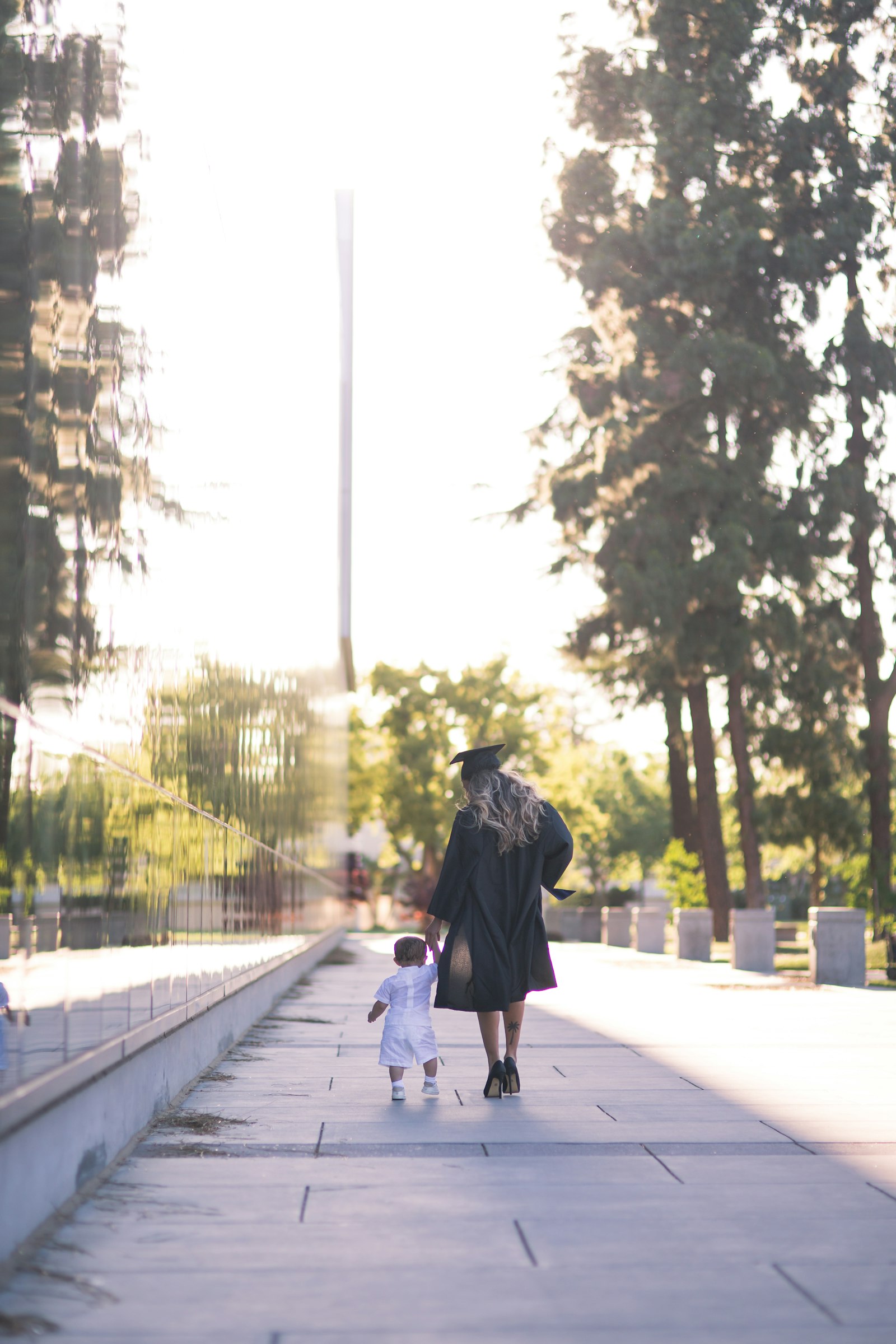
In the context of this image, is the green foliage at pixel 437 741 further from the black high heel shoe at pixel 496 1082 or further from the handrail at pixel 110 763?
the black high heel shoe at pixel 496 1082

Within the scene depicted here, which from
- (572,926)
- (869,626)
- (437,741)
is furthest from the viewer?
(437,741)

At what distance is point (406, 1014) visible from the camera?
8141mm

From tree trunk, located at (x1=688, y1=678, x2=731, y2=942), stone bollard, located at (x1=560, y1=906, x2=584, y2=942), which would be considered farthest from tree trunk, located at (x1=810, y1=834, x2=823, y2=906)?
tree trunk, located at (x1=688, y1=678, x2=731, y2=942)

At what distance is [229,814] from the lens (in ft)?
39.0

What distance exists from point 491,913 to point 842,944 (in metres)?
12.6

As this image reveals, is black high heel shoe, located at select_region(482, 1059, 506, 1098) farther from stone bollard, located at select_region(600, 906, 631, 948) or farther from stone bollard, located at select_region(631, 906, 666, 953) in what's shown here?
stone bollard, located at select_region(600, 906, 631, 948)

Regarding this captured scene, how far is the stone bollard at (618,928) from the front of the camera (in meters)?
38.8

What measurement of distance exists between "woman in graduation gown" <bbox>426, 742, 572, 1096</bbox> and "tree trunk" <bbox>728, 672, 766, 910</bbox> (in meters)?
24.0

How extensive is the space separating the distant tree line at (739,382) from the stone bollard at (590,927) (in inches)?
482

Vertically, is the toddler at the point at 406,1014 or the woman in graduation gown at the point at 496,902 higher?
the woman in graduation gown at the point at 496,902

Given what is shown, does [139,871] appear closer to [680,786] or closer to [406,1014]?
[406,1014]

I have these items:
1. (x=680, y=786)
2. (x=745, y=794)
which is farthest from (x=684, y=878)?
(x=680, y=786)

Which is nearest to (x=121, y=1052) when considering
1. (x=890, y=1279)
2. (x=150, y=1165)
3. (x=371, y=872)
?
(x=150, y=1165)

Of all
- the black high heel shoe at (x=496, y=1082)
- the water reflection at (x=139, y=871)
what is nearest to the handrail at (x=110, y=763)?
the water reflection at (x=139, y=871)
